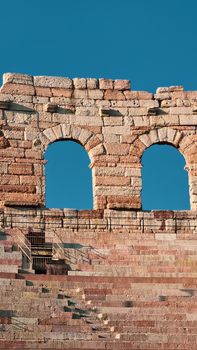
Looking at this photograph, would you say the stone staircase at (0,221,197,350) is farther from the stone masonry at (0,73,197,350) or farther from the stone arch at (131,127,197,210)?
the stone arch at (131,127,197,210)

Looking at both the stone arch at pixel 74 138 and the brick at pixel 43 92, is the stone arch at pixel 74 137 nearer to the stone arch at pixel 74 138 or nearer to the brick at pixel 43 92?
the stone arch at pixel 74 138

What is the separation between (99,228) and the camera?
115 ft

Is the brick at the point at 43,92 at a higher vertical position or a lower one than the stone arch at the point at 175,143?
higher

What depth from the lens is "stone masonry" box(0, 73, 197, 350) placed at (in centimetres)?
2506

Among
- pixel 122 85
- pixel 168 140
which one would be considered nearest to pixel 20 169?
pixel 122 85

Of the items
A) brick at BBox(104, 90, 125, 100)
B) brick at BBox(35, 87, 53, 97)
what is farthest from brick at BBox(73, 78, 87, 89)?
A: brick at BBox(35, 87, 53, 97)

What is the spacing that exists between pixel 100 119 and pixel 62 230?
5.08 meters

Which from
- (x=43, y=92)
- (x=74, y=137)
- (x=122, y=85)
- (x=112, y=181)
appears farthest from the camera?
(x=122, y=85)

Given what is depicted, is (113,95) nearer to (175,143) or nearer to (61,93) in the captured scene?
(61,93)

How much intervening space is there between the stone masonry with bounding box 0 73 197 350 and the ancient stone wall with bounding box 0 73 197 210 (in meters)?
0.03

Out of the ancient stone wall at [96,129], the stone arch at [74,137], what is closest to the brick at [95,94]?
the ancient stone wall at [96,129]

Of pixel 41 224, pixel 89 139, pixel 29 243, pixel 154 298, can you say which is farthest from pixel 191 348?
pixel 89 139

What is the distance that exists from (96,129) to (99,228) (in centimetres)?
383

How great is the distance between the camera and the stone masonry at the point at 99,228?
82.2 ft
